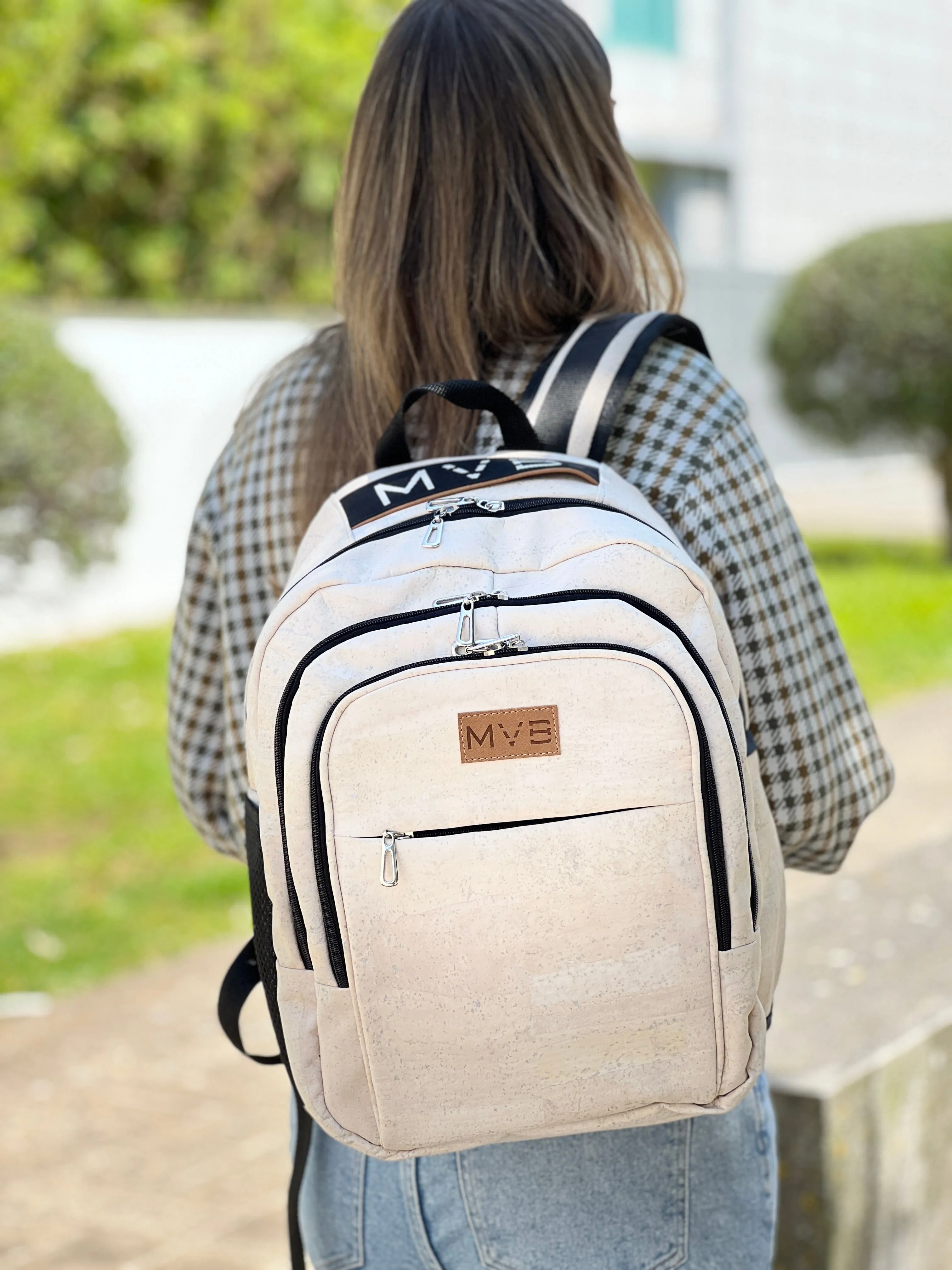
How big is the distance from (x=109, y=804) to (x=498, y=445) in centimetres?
494

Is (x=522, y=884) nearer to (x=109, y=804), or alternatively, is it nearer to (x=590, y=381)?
(x=590, y=381)

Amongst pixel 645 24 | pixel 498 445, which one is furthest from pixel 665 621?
pixel 645 24

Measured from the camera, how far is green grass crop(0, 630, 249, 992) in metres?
4.80

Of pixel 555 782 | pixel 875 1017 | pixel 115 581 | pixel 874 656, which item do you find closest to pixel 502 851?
pixel 555 782

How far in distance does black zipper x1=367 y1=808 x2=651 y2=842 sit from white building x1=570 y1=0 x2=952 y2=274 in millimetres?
17743

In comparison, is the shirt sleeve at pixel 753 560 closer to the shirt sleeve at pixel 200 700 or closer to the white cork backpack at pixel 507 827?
the white cork backpack at pixel 507 827

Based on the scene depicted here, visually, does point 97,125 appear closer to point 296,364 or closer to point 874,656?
point 874,656

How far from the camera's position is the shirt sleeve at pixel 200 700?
1.75 meters

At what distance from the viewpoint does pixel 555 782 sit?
4.08ft

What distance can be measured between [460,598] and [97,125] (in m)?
12.8

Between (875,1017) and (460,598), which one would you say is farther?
(875,1017)

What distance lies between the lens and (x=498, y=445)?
1.55m

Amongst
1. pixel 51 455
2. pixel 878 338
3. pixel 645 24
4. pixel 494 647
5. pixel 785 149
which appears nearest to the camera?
pixel 494 647

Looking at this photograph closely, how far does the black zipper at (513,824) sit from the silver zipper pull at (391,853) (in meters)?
0.02
